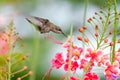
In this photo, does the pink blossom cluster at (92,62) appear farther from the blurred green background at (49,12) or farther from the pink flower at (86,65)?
the blurred green background at (49,12)

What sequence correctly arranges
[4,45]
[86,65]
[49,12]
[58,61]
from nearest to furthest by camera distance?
[86,65]
[58,61]
[4,45]
[49,12]

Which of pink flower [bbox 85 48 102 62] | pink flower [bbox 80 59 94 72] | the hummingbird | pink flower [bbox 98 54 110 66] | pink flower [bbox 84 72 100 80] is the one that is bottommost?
pink flower [bbox 84 72 100 80]

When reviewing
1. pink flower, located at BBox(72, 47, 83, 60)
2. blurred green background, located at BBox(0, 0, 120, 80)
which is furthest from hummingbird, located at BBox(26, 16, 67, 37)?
blurred green background, located at BBox(0, 0, 120, 80)

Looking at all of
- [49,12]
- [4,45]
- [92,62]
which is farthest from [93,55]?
[49,12]

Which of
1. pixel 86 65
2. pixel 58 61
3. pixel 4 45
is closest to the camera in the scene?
pixel 86 65

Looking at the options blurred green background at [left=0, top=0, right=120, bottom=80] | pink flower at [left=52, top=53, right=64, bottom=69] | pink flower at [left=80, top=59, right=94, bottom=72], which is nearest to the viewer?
pink flower at [left=80, top=59, right=94, bottom=72]

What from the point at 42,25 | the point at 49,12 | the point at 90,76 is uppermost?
the point at 49,12

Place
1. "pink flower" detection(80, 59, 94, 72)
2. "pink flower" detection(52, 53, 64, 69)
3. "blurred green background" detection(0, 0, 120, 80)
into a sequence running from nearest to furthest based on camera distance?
1. "pink flower" detection(80, 59, 94, 72)
2. "pink flower" detection(52, 53, 64, 69)
3. "blurred green background" detection(0, 0, 120, 80)

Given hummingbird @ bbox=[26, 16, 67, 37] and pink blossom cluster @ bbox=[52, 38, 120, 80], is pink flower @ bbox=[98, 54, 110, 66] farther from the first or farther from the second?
hummingbird @ bbox=[26, 16, 67, 37]

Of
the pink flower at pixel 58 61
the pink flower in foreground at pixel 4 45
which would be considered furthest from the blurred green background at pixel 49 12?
the pink flower at pixel 58 61

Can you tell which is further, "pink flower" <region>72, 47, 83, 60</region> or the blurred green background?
the blurred green background

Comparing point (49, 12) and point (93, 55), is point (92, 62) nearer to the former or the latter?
point (93, 55)
